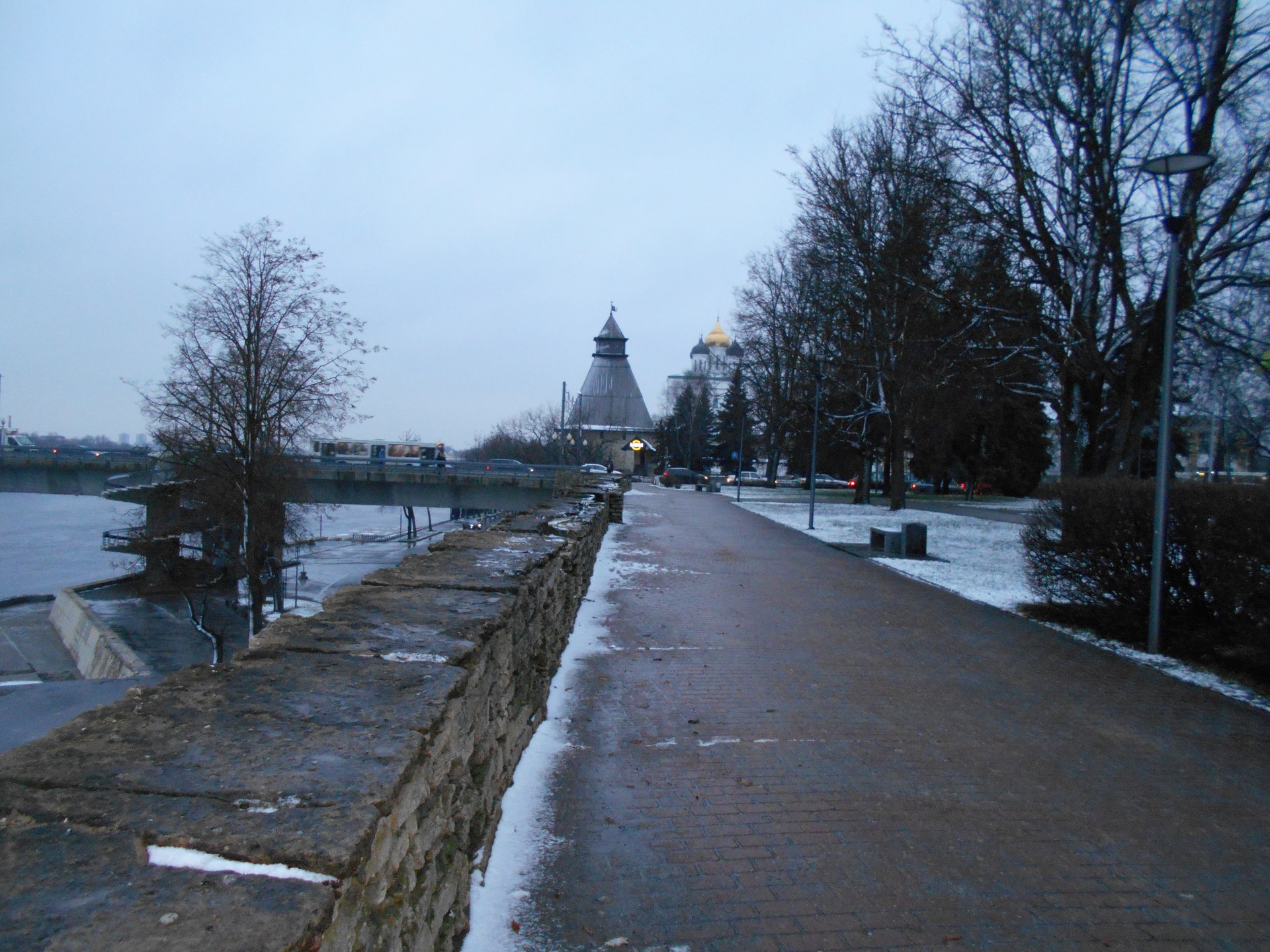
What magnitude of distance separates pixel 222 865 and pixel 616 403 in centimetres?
8321

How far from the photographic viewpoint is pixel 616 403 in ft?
277

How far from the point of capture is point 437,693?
290 cm

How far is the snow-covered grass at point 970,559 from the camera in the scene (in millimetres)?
7910

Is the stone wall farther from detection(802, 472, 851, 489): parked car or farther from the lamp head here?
detection(802, 472, 851, 489): parked car

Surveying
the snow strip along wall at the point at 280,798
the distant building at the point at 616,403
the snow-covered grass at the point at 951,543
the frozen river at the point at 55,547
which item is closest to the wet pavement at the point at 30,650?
the frozen river at the point at 55,547

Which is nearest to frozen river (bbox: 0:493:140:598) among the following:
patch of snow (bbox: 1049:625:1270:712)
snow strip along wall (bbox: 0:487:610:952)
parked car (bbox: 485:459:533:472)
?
parked car (bbox: 485:459:533:472)

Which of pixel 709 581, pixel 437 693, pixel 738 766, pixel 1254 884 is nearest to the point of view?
pixel 437 693

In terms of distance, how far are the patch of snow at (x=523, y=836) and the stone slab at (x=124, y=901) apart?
5.17 feet

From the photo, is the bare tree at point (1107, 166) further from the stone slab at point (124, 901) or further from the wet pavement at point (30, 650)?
the wet pavement at point (30, 650)

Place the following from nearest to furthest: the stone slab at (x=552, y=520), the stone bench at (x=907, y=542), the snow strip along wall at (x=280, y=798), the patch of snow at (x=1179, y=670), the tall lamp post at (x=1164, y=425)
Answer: the snow strip along wall at (x=280, y=798) < the patch of snow at (x=1179, y=670) < the tall lamp post at (x=1164, y=425) < the stone slab at (x=552, y=520) < the stone bench at (x=907, y=542)

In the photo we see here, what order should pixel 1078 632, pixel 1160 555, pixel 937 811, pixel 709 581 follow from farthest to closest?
pixel 709 581 < pixel 1078 632 < pixel 1160 555 < pixel 937 811

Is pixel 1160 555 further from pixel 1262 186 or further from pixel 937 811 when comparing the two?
pixel 1262 186

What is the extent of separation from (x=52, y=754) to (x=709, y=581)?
10.8 m

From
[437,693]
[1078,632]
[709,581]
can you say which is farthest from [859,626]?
[437,693]
